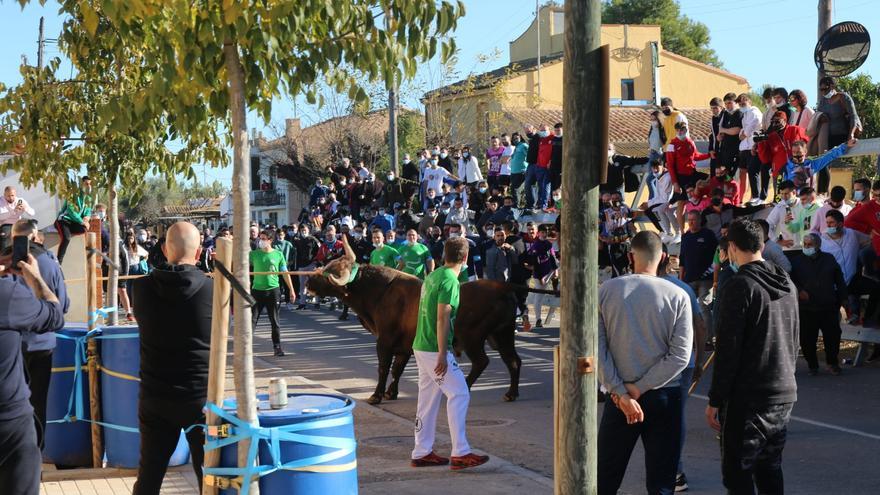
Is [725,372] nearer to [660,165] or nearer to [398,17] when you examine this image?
[398,17]

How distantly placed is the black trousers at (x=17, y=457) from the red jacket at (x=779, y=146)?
14.1 metres

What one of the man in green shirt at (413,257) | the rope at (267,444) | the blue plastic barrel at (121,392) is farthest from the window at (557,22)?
the rope at (267,444)

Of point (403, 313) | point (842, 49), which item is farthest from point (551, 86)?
point (403, 313)

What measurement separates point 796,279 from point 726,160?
461 cm

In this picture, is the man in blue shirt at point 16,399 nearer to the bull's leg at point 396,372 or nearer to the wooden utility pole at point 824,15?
the bull's leg at point 396,372

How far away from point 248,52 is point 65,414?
15.1 feet

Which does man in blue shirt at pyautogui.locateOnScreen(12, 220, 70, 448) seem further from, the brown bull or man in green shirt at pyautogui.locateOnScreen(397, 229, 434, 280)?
man in green shirt at pyautogui.locateOnScreen(397, 229, 434, 280)

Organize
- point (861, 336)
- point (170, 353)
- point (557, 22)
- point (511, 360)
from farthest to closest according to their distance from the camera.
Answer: point (557, 22)
point (861, 336)
point (511, 360)
point (170, 353)

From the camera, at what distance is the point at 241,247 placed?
15.9ft

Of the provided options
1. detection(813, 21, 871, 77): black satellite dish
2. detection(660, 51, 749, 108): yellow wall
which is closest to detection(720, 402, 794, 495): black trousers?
detection(813, 21, 871, 77): black satellite dish

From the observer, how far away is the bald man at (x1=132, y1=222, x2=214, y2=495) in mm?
5863

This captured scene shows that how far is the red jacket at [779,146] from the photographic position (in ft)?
55.4

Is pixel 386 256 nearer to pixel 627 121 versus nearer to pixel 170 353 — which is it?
pixel 170 353

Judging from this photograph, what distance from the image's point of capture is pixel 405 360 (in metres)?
12.5
